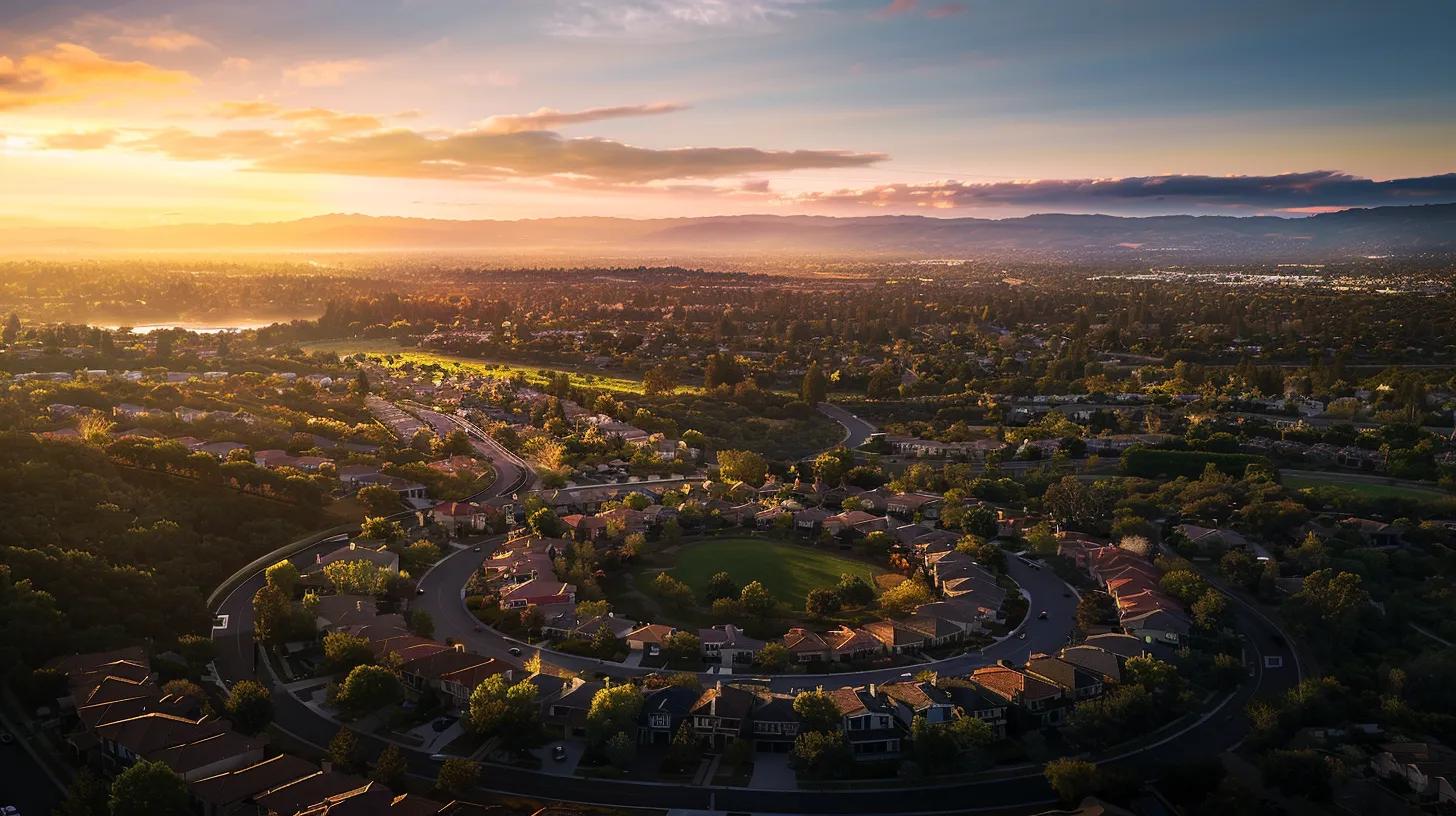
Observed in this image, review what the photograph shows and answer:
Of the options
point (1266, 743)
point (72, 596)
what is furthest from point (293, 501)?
point (1266, 743)

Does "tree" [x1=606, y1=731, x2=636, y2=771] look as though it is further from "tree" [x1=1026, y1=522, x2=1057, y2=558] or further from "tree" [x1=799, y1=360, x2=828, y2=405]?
"tree" [x1=799, y1=360, x2=828, y2=405]

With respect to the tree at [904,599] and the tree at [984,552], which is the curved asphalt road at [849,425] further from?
the tree at [904,599]

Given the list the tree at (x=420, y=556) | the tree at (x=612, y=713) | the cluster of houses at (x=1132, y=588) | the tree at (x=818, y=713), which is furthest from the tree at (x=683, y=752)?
the tree at (x=420, y=556)

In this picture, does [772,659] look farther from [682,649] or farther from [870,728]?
[870,728]

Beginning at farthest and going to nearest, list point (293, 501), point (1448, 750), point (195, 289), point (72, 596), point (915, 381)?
1. point (195, 289)
2. point (915, 381)
3. point (293, 501)
4. point (72, 596)
5. point (1448, 750)

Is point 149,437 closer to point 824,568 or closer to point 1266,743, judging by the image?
point 824,568

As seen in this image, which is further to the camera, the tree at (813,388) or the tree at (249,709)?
the tree at (813,388)
